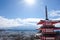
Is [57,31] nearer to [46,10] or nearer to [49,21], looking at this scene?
[49,21]

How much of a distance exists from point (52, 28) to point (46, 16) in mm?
799

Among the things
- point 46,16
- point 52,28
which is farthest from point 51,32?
point 46,16

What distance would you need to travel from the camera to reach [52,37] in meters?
7.23

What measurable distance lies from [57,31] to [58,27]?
0.65 feet

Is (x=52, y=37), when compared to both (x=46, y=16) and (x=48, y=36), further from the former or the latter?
(x=46, y=16)

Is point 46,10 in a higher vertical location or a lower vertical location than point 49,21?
higher

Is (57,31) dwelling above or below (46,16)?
below

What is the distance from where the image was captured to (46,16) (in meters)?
7.85

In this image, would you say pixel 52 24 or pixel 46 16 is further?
pixel 46 16

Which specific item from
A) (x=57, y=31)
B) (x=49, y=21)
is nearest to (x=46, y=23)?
(x=49, y=21)

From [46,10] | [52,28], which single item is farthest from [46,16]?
[52,28]

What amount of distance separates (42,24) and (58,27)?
2.46ft

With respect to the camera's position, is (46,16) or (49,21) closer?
(49,21)

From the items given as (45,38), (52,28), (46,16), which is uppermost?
(46,16)
